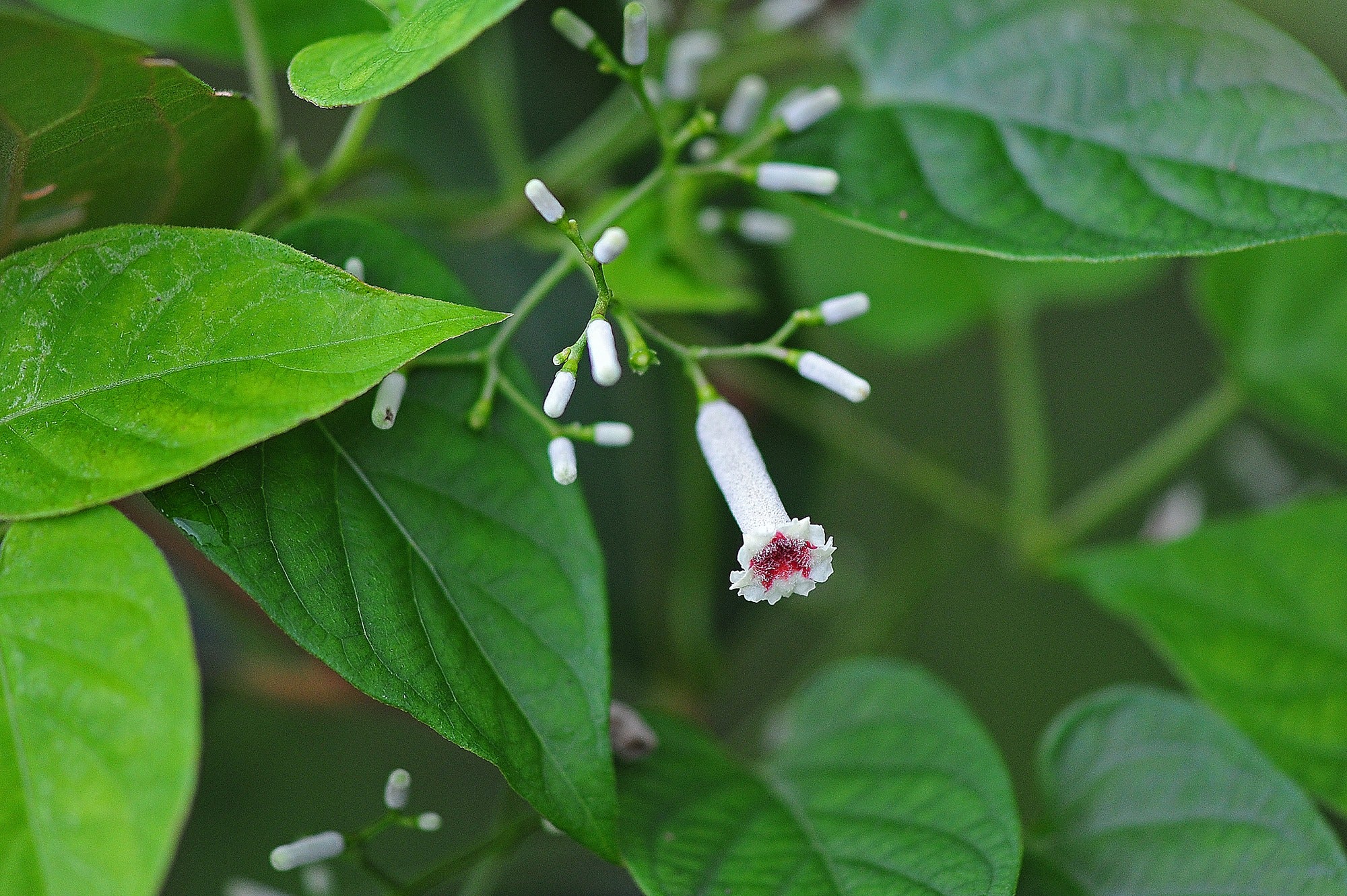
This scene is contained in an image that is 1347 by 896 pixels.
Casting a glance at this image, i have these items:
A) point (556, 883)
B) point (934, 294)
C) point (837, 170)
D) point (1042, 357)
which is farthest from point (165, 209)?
point (1042, 357)

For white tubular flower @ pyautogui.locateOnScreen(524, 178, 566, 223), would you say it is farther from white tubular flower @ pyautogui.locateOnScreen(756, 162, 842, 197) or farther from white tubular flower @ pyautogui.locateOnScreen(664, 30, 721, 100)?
white tubular flower @ pyautogui.locateOnScreen(664, 30, 721, 100)

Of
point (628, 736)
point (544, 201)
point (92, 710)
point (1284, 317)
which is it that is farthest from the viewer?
point (1284, 317)

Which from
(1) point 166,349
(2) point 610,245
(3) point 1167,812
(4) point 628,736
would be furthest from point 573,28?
(3) point 1167,812

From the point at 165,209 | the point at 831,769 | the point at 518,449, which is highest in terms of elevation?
the point at 165,209

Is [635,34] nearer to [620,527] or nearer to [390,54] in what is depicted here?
[390,54]

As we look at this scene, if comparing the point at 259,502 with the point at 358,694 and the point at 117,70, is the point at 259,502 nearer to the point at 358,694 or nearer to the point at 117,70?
the point at 117,70

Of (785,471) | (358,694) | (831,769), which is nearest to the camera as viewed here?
(831,769)

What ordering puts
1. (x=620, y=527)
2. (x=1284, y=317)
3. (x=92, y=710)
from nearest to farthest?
1. (x=92, y=710)
2. (x=1284, y=317)
3. (x=620, y=527)

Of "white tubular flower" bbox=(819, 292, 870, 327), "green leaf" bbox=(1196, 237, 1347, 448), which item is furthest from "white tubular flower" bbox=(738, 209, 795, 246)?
"green leaf" bbox=(1196, 237, 1347, 448)
